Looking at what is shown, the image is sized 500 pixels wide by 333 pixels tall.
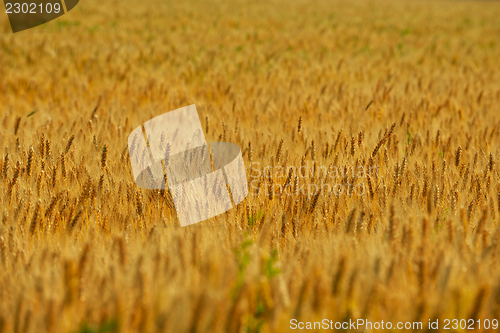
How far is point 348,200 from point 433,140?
91cm

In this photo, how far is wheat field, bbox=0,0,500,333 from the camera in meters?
0.84

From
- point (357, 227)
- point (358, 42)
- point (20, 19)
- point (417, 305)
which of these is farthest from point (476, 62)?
point (20, 19)

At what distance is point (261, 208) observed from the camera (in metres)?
1.64

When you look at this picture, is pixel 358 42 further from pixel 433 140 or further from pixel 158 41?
pixel 433 140

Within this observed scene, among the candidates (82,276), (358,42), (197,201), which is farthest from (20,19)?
(82,276)

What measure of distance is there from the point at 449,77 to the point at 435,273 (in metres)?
4.15

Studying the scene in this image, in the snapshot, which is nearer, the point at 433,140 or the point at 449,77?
the point at 433,140

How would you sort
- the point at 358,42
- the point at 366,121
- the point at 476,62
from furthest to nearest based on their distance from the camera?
the point at 358,42
the point at 476,62
the point at 366,121

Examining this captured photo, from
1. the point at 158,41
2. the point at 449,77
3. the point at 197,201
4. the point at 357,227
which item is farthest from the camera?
the point at 158,41

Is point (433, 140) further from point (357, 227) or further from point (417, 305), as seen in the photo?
point (417, 305)

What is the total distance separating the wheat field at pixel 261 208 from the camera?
0.84 meters

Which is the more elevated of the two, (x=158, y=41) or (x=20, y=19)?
(x=20, y=19)

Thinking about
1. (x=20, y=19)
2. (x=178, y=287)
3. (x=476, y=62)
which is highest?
(x=20, y=19)

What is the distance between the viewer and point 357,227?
1.40 meters
